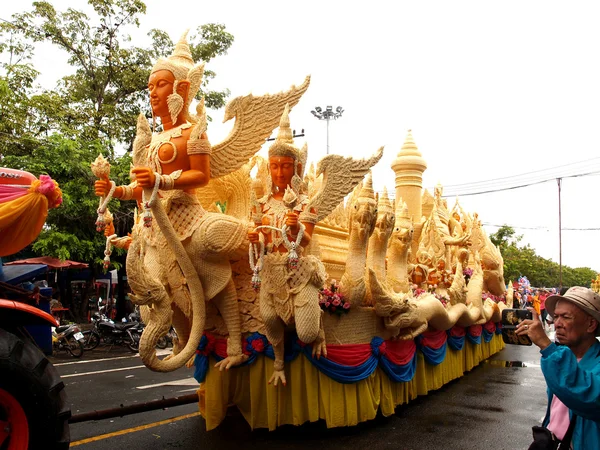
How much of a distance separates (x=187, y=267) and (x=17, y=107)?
435 inches

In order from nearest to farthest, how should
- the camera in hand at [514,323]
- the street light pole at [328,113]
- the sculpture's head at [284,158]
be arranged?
the camera in hand at [514,323] < the sculpture's head at [284,158] < the street light pole at [328,113]

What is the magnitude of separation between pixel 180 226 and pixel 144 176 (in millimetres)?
639

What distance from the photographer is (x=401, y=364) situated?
5246mm

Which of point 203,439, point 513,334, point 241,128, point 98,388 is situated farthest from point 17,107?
point 513,334

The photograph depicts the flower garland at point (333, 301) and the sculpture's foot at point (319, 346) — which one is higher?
the flower garland at point (333, 301)

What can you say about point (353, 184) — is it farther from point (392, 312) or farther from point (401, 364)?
point (401, 364)

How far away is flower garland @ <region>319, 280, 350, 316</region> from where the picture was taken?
175 inches

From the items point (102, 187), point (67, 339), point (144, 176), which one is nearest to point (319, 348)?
point (144, 176)

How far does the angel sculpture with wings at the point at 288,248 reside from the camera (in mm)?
3936

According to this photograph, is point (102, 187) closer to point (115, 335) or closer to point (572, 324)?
point (572, 324)

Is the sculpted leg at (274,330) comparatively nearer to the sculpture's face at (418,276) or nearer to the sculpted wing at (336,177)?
the sculpted wing at (336,177)

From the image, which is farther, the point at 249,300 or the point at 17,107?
the point at 17,107

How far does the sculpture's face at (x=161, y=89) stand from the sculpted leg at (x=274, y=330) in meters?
1.78

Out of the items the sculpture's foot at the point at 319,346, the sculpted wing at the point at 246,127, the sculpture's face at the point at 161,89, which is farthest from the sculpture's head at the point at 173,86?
the sculpture's foot at the point at 319,346
